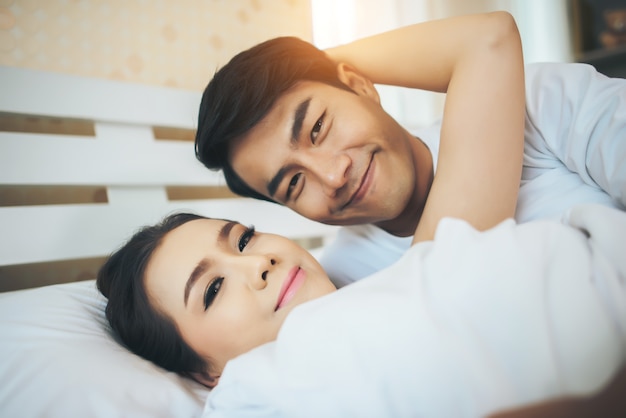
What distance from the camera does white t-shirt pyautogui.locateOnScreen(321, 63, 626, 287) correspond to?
86 centimetres

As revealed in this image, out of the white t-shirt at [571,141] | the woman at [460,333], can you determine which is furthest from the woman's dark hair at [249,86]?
the woman at [460,333]

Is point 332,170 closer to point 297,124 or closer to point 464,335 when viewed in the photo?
point 297,124

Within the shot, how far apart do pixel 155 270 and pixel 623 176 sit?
0.90 meters

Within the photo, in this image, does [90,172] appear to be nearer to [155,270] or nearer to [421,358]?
Result: [155,270]

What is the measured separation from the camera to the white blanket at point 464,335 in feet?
1.30

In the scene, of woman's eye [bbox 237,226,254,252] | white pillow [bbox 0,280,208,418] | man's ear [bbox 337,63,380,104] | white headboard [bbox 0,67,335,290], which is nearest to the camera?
white pillow [bbox 0,280,208,418]

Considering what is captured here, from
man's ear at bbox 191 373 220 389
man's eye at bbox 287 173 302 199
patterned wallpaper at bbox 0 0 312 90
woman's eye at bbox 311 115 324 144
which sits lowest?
man's ear at bbox 191 373 220 389

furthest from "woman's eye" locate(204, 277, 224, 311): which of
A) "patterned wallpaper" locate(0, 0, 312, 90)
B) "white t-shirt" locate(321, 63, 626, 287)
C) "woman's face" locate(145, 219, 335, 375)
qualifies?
"patterned wallpaper" locate(0, 0, 312, 90)

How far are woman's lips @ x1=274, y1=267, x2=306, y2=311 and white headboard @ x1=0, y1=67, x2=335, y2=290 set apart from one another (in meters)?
0.77

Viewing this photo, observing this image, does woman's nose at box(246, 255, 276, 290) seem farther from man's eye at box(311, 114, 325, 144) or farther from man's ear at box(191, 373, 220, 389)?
man's eye at box(311, 114, 325, 144)

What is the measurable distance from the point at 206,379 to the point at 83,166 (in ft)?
2.74

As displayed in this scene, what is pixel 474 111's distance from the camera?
0.83m

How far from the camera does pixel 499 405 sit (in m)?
0.39

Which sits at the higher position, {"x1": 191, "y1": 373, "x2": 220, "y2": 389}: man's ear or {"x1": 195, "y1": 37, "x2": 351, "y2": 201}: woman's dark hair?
{"x1": 195, "y1": 37, "x2": 351, "y2": 201}: woman's dark hair
